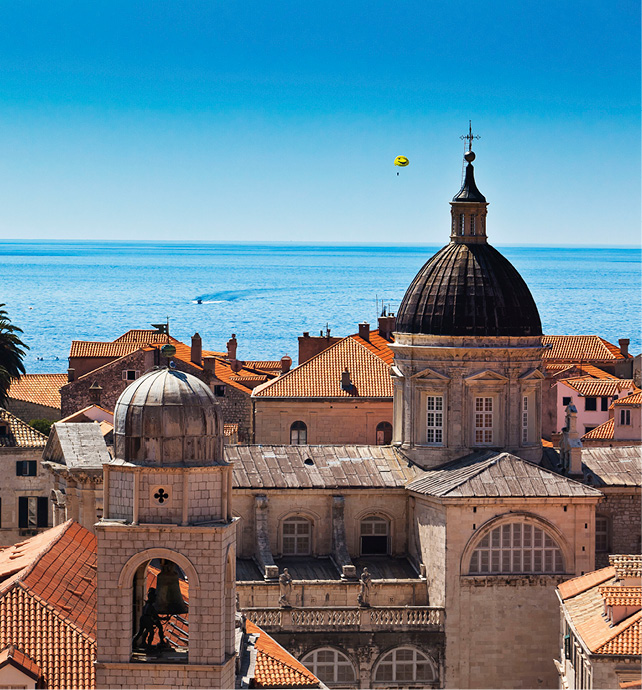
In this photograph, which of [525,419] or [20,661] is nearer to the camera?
[20,661]

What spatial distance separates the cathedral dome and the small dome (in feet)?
81.0

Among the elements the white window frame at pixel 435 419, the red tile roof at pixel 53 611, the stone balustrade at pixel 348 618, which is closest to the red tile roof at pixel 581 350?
the white window frame at pixel 435 419

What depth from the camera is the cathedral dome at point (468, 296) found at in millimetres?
50594

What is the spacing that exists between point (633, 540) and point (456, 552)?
755 centimetres

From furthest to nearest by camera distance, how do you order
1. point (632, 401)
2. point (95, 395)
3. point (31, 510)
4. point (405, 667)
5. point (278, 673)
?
point (95, 395) → point (632, 401) → point (31, 510) → point (405, 667) → point (278, 673)

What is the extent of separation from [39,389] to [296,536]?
53.5 m

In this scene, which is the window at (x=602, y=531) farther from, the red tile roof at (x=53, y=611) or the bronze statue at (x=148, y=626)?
the bronze statue at (x=148, y=626)

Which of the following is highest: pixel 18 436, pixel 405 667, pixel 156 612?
pixel 18 436

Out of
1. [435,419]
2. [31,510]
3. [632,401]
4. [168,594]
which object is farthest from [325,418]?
[168,594]

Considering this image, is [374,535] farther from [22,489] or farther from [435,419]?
[22,489]

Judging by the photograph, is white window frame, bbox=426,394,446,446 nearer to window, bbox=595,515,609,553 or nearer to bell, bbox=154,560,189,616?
window, bbox=595,515,609,553

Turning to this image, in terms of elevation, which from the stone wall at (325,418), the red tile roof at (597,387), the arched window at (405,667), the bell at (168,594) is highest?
the red tile roof at (597,387)

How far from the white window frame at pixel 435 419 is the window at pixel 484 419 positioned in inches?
40.1

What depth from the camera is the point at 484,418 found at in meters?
51.0
